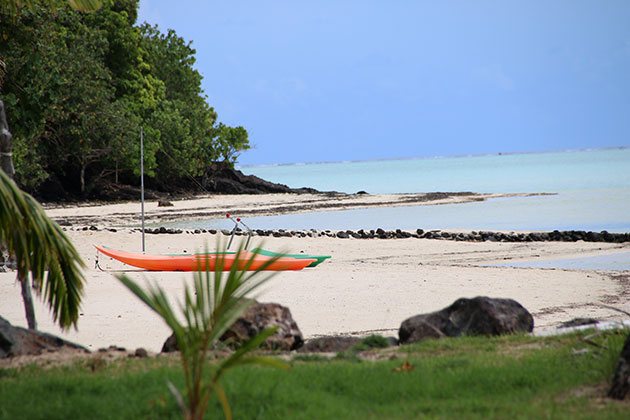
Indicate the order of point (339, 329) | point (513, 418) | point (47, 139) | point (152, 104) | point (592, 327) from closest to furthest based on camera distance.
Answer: point (513, 418)
point (592, 327)
point (339, 329)
point (47, 139)
point (152, 104)

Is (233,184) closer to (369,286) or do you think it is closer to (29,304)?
(369,286)

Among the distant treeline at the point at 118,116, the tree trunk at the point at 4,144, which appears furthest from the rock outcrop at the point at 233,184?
the tree trunk at the point at 4,144

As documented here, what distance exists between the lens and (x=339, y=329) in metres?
12.9

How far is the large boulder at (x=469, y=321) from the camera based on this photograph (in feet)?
Result: 33.1

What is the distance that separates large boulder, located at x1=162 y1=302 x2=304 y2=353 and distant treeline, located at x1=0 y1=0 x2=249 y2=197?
2198cm

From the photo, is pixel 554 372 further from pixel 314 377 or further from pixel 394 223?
pixel 394 223

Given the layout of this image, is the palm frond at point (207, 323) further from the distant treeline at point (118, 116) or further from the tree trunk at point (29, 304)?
the distant treeline at point (118, 116)

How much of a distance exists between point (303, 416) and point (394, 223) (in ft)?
101

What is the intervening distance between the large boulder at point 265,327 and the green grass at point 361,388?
0.89m

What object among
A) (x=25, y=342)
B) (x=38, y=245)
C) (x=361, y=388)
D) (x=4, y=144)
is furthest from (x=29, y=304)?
(x=361, y=388)

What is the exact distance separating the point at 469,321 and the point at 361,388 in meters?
3.17

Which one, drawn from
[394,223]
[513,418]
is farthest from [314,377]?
[394,223]

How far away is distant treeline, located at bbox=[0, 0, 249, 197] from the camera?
41.0 m

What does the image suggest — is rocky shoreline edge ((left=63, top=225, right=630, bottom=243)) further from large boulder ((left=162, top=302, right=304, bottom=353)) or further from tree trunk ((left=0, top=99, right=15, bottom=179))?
large boulder ((left=162, top=302, right=304, bottom=353))
